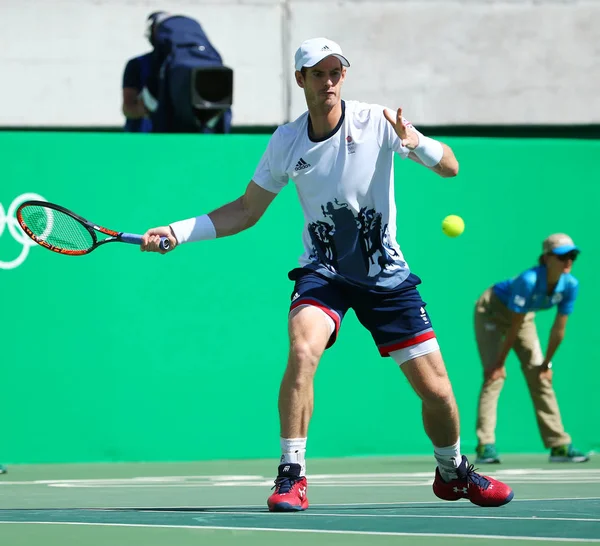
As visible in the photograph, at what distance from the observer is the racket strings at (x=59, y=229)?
6883mm

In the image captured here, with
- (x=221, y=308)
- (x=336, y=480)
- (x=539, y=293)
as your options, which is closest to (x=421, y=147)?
(x=336, y=480)

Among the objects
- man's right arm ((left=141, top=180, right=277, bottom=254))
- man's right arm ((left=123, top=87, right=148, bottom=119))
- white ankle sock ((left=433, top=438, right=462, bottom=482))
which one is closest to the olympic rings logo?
man's right arm ((left=123, top=87, right=148, bottom=119))

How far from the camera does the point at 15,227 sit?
9938 mm

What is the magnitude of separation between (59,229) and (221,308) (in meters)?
3.65

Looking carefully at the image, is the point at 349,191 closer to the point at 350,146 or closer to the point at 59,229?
the point at 350,146

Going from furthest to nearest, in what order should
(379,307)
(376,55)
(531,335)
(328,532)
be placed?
A: (376,55), (531,335), (379,307), (328,532)

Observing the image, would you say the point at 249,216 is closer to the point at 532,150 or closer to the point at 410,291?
the point at 410,291

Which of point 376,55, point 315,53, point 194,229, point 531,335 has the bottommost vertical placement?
point 531,335

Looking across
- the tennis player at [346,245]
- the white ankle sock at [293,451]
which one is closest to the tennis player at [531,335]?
the tennis player at [346,245]

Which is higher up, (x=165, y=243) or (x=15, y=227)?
(x=15, y=227)

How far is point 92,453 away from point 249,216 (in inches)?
161

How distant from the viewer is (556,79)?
15523mm

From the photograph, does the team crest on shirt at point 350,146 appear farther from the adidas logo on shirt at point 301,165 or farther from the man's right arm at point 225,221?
the man's right arm at point 225,221

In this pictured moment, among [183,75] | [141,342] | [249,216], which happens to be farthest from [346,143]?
[183,75]
